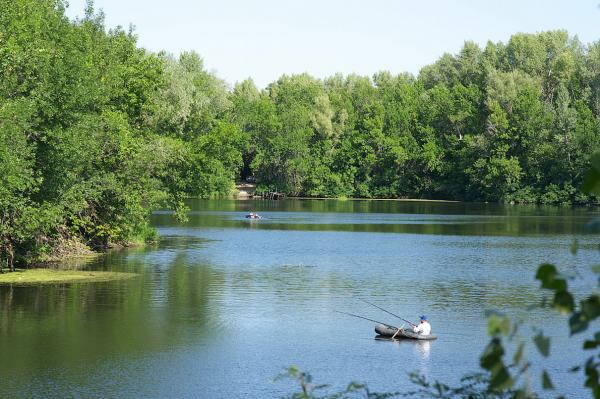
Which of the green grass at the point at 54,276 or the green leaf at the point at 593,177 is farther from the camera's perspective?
the green grass at the point at 54,276

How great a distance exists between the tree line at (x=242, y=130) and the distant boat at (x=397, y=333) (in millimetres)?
14747

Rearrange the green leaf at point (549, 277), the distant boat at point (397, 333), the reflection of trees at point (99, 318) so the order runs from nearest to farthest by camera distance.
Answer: the green leaf at point (549, 277), the reflection of trees at point (99, 318), the distant boat at point (397, 333)

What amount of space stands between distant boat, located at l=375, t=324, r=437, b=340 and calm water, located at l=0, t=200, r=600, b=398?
35cm

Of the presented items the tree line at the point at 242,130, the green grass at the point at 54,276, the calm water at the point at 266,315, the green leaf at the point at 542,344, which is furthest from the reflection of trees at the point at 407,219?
the green leaf at the point at 542,344

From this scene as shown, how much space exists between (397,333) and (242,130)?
102 metres

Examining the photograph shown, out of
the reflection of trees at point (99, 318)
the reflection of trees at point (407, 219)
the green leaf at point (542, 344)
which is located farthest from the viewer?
the reflection of trees at point (407, 219)

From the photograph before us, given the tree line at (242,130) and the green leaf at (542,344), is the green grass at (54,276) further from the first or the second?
the green leaf at (542,344)

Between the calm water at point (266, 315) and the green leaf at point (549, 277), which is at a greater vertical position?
the green leaf at point (549, 277)

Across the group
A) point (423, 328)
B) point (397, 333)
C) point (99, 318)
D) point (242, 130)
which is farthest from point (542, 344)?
point (242, 130)

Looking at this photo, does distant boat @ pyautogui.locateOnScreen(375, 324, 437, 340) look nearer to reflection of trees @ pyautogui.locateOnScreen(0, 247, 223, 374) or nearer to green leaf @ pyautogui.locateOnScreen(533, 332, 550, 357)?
reflection of trees @ pyautogui.locateOnScreen(0, 247, 223, 374)

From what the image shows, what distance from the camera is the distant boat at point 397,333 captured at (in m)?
27.0

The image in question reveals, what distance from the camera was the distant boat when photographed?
26962 millimetres

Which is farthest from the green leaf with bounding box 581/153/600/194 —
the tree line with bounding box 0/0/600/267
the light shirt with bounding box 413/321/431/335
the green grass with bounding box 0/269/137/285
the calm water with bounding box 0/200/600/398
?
the green grass with bounding box 0/269/137/285

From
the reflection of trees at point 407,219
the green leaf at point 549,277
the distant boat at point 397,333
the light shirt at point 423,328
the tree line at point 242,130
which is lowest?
the distant boat at point 397,333
